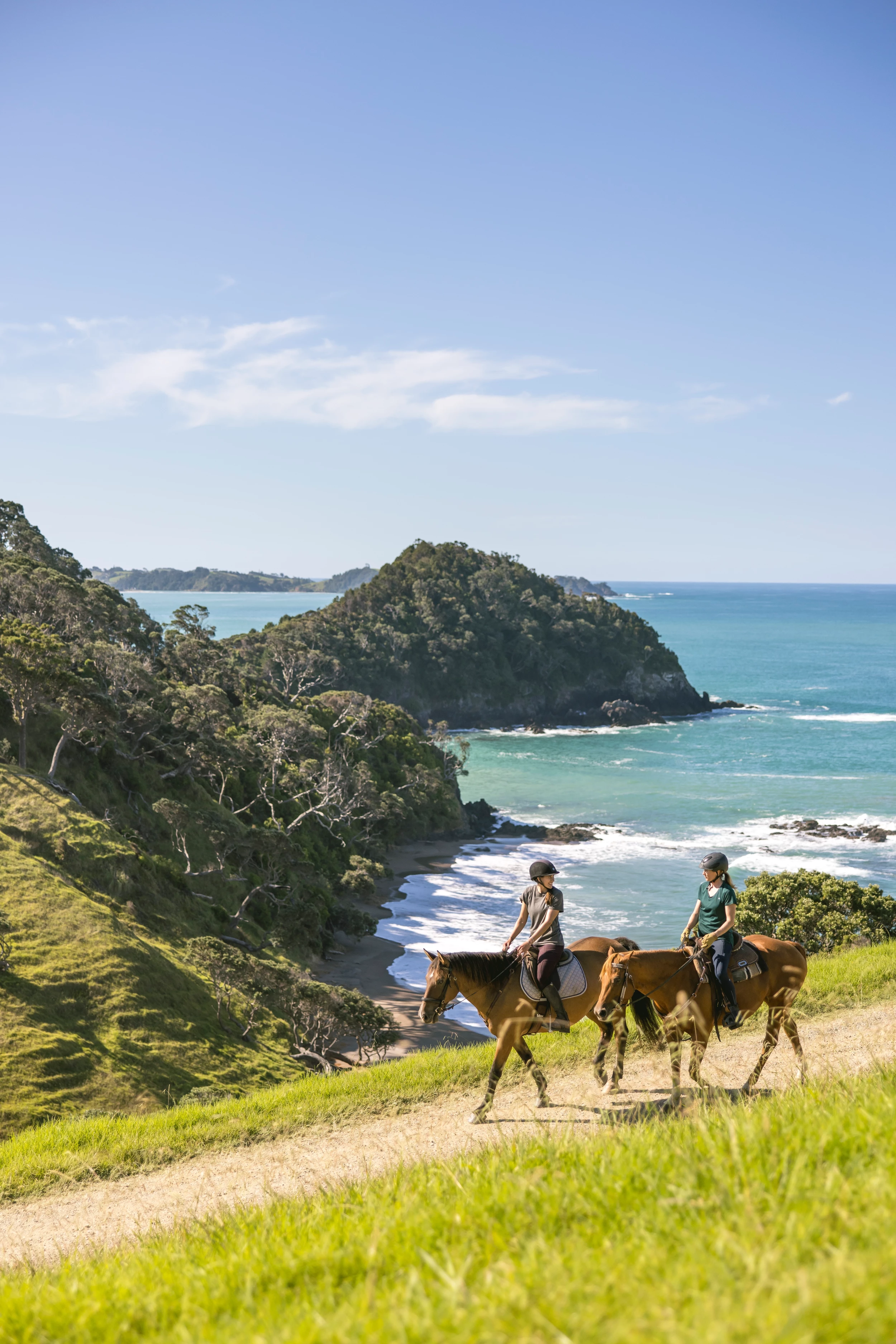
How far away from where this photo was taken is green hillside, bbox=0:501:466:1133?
1706 centimetres

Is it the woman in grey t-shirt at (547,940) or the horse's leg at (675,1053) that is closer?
the horse's leg at (675,1053)

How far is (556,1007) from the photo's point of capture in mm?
8750

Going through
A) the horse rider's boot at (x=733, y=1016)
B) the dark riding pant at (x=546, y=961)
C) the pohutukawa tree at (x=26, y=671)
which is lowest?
the horse rider's boot at (x=733, y=1016)

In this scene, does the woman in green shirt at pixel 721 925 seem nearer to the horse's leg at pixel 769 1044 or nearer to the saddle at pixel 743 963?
the saddle at pixel 743 963

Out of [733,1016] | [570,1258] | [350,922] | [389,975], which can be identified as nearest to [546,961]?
[733,1016]

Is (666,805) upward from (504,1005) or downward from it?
downward

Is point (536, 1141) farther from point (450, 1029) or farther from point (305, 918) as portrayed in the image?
point (305, 918)

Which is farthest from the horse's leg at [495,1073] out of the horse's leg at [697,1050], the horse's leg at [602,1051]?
the horse's leg at [697,1050]

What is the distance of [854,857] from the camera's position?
1796 inches

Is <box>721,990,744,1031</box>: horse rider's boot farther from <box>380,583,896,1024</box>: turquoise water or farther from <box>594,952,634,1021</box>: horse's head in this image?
<box>380,583,896,1024</box>: turquoise water

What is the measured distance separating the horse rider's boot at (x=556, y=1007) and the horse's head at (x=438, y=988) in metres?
0.97

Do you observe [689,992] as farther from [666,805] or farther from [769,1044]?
[666,805]

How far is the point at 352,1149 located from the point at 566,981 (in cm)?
278

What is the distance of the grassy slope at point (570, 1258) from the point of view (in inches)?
99.3
